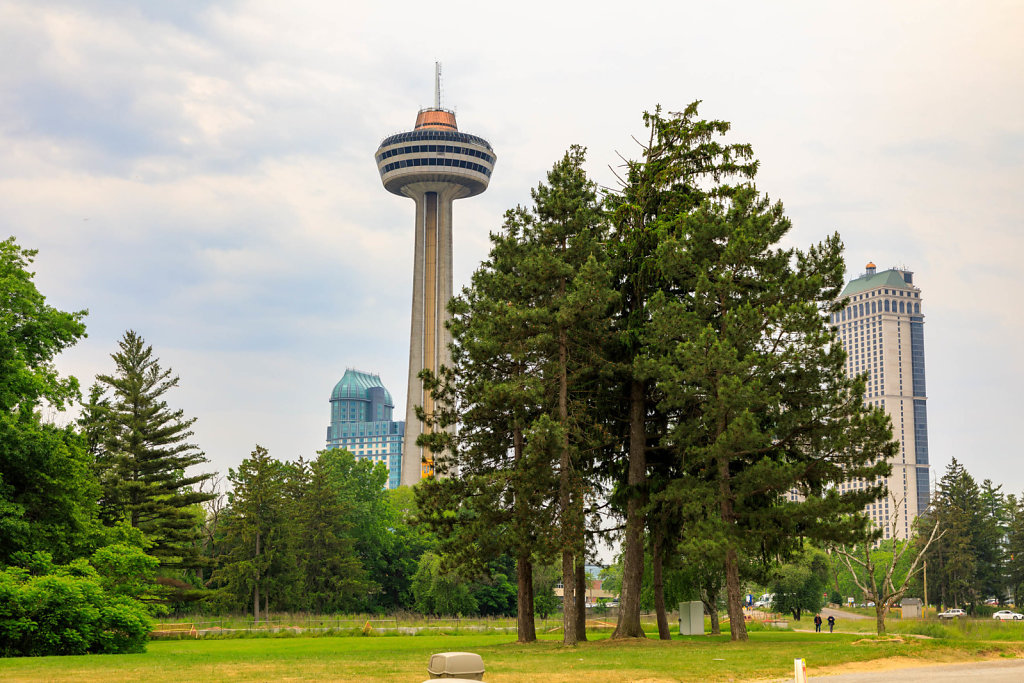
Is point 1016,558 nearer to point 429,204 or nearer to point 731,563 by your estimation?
point 731,563

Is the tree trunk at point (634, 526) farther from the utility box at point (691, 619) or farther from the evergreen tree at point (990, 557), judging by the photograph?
the evergreen tree at point (990, 557)

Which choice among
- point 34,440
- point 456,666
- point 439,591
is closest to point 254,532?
point 439,591

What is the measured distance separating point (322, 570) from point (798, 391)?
54.9m

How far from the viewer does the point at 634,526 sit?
37844 millimetres

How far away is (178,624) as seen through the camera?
193ft

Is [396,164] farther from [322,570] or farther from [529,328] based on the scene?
[529,328]

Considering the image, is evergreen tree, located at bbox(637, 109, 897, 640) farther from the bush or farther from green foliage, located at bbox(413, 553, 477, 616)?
green foliage, located at bbox(413, 553, 477, 616)

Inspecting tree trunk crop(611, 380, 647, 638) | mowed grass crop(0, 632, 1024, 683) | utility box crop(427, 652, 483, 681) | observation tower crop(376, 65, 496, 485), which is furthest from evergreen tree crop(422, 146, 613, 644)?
observation tower crop(376, 65, 496, 485)

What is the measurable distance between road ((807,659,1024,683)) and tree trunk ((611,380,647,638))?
49.4 feet

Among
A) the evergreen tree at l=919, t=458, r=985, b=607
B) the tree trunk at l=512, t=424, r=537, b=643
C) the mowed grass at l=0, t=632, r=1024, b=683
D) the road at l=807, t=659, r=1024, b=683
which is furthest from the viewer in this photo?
the evergreen tree at l=919, t=458, r=985, b=607

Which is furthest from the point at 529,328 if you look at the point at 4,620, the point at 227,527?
the point at 227,527

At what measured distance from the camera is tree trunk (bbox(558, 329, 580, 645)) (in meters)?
33.1

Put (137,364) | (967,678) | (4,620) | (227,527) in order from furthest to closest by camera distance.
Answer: (227,527)
(137,364)
(4,620)
(967,678)

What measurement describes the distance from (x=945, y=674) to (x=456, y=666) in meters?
Answer: 14.2
